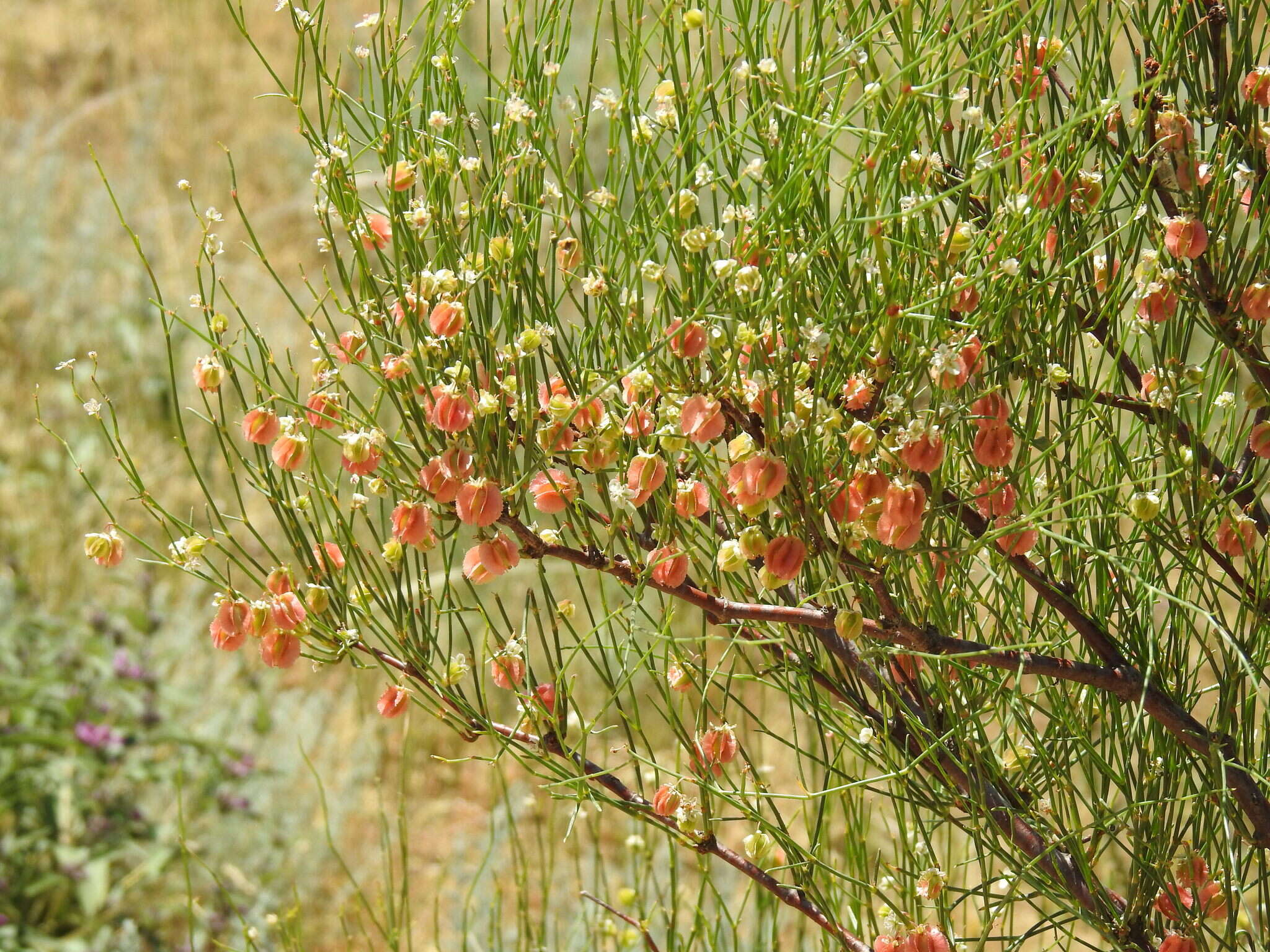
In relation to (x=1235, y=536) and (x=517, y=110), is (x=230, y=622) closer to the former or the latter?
(x=517, y=110)

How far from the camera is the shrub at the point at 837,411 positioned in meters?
0.77

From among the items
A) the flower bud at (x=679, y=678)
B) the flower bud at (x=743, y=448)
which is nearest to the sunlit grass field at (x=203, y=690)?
the flower bud at (x=679, y=678)

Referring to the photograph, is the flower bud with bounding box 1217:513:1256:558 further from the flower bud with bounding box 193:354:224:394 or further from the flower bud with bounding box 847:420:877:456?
the flower bud with bounding box 193:354:224:394

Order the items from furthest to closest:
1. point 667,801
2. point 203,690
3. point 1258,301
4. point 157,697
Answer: point 203,690 → point 157,697 → point 667,801 → point 1258,301

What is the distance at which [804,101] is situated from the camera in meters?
0.75

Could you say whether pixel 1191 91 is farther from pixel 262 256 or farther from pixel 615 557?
pixel 262 256

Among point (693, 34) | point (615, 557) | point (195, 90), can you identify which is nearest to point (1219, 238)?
point (615, 557)

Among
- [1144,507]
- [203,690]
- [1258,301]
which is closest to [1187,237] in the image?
[1258,301]

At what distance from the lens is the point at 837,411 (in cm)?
74

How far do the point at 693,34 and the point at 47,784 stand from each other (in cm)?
247

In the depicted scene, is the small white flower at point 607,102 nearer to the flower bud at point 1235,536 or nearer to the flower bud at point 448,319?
the flower bud at point 448,319

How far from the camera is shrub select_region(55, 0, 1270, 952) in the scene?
30.2 inches

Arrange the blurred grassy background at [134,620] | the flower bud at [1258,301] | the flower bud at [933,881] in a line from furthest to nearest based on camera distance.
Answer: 1. the blurred grassy background at [134,620]
2. the flower bud at [933,881]
3. the flower bud at [1258,301]

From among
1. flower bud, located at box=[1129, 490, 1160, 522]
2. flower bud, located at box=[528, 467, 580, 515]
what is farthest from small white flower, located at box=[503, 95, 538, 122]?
flower bud, located at box=[1129, 490, 1160, 522]
